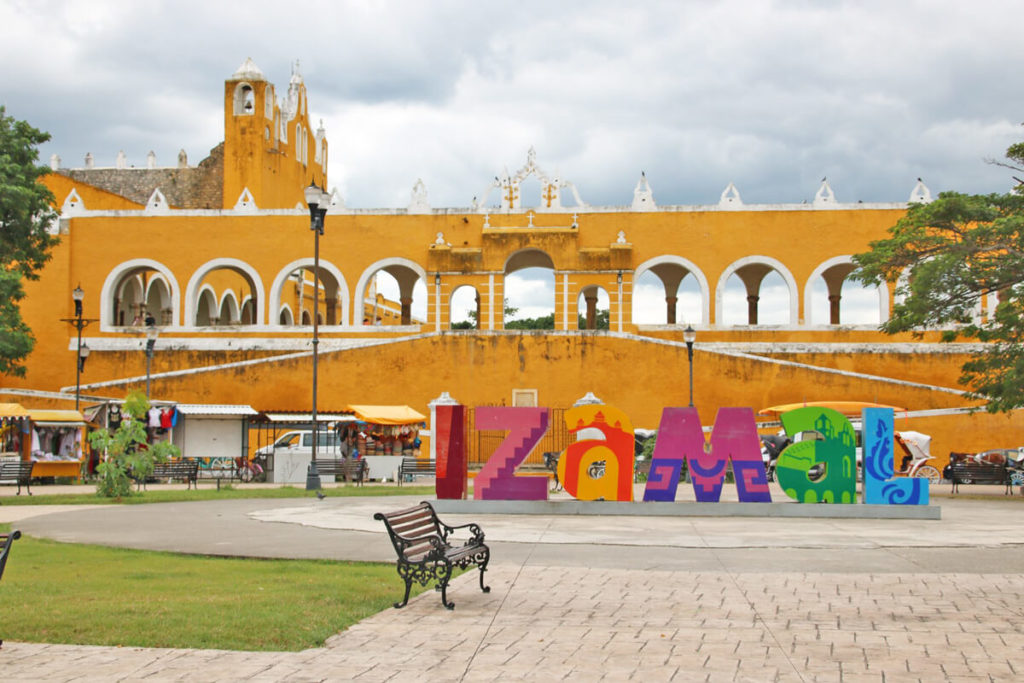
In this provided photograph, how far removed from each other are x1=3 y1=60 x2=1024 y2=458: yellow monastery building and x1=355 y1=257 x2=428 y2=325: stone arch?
9cm

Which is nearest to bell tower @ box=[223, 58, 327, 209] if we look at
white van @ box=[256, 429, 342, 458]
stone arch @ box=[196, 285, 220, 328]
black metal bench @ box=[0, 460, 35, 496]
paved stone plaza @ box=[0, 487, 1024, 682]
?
stone arch @ box=[196, 285, 220, 328]

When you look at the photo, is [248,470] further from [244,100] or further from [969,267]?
[244,100]

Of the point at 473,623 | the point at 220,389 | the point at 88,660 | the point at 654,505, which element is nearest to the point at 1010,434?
the point at 654,505

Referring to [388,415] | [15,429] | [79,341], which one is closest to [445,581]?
[15,429]

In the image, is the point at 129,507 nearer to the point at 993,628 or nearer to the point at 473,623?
the point at 473,623

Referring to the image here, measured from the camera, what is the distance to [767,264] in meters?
31.5

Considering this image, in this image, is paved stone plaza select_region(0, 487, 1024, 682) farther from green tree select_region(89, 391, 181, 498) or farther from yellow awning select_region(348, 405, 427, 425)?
yellow awning select_region(348, 405, 427, 425)

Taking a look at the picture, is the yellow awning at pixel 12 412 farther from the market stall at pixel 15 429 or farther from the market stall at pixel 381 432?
the market stall at pixel 381 432

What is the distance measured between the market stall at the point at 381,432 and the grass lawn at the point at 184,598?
14.3 metres

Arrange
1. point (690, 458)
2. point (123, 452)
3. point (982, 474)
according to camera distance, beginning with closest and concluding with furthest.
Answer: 1. point (690, 458)
2. point (123, 452)
3. point (982, 474)

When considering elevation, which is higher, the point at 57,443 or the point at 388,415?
the point at 388,415

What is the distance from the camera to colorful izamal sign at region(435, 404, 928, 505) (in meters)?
13.6

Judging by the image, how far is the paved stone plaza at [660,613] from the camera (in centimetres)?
529

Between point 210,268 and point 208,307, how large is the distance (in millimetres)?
10360
